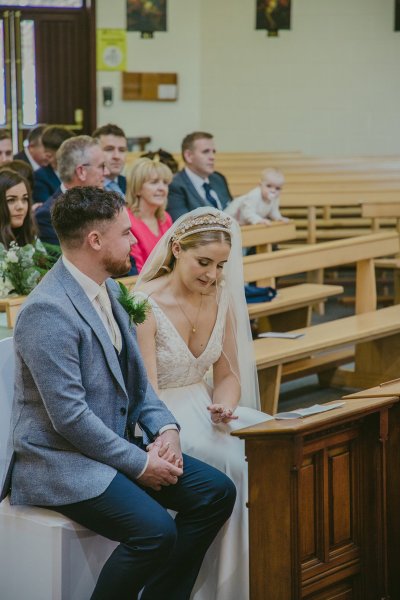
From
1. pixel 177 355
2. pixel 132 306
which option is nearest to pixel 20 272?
pixel 177 355

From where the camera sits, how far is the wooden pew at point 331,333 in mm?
5461

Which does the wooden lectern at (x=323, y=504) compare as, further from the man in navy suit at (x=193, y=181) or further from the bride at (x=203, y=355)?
the man in navy suit at (x=193, y=181)

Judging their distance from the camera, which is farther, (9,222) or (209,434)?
(9,222)

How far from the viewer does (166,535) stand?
283cm

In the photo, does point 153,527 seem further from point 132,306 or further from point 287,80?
point 287,80

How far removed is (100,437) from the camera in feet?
9.35

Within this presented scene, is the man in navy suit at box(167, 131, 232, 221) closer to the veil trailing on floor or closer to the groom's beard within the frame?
the veil trailing on floor

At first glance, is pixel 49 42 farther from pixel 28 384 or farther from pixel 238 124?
pixel 28 384

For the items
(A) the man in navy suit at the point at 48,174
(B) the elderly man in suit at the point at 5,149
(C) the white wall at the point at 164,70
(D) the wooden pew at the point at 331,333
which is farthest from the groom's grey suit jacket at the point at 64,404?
(C) the white wall at the point at 164,70

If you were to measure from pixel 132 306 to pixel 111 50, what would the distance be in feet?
34.2

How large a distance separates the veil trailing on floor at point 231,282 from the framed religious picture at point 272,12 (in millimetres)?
9994

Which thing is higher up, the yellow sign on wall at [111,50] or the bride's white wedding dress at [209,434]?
the yellow sign on wall at [111,50]

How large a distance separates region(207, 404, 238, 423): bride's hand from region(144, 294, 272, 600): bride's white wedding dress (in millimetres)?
37

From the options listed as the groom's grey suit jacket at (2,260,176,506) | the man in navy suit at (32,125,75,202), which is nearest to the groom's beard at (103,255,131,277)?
the groom's grey suit jacket at (2,260,176,506)
